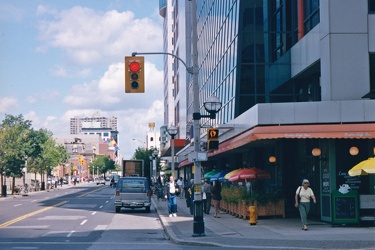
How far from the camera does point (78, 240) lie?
21531 millimetres

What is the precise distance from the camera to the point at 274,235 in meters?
21.5

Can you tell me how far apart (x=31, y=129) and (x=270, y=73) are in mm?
51776

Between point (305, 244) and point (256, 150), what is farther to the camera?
point (256, 150)

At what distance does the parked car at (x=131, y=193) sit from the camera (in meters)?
36.5

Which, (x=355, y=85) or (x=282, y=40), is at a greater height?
(x=282, y=40)

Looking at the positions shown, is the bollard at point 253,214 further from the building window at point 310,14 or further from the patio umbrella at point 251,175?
the building window at point 310,14

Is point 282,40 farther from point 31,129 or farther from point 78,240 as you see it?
point 31,129

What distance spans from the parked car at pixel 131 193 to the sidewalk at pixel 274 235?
8.21 meters

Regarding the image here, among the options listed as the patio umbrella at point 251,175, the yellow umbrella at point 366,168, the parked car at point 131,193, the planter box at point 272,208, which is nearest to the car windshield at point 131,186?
the parked car at point 131,193

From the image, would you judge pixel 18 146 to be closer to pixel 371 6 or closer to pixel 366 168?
pixel 371 6

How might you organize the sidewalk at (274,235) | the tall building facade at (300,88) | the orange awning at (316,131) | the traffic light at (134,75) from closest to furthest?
the sidewalk at (274,235), the traffic light at (134,75), the orange awning at (316,131), the tall building facade at (300,88)

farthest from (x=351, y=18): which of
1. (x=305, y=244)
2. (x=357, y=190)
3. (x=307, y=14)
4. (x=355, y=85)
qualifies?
(x=305, y=244)

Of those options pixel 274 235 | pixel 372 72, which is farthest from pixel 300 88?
pixel 274 235

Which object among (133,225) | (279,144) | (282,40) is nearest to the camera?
(133,225)
